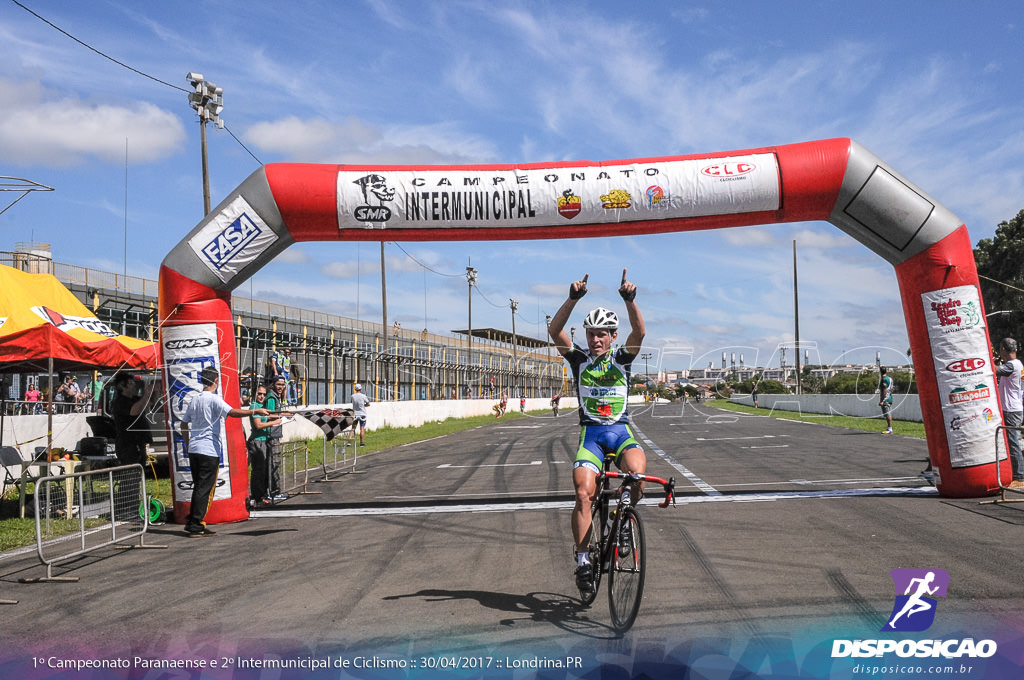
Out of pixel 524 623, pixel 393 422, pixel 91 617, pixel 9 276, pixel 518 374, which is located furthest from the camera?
pixel 518 374

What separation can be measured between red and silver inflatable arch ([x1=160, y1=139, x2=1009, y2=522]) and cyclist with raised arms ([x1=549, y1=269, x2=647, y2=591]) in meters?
4.67

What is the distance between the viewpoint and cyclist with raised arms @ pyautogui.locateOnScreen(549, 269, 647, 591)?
5.30 metres

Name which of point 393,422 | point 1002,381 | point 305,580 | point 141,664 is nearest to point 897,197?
point 1002,381

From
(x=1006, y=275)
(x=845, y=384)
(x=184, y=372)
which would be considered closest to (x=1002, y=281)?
(x=1006, y=275)

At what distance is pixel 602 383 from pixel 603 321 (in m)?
0.46

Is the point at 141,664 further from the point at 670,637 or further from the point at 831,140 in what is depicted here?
the point at 831,140

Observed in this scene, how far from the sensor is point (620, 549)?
196 inches

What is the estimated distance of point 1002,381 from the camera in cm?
1076

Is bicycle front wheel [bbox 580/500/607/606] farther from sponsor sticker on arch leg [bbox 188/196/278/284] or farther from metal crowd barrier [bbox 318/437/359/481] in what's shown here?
metal crowd barrier [bbox 318/437/359/481]

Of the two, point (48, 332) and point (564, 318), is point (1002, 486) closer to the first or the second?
point (564, 318)

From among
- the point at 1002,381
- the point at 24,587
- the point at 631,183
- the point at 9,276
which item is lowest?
the point at 24,587

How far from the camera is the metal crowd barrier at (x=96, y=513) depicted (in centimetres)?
800

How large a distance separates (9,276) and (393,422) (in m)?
24.4

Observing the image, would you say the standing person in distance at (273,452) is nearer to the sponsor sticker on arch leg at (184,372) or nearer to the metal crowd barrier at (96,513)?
the sponsor sticker on arch leg at (184,372)
